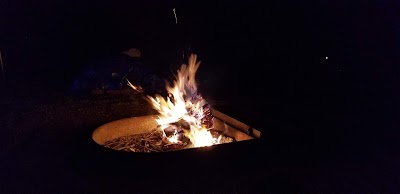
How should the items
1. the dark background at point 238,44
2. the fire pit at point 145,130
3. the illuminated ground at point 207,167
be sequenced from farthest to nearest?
the dark background at point 238,44
the fire pit at point 145,130
the illuminated ground at point 207,167

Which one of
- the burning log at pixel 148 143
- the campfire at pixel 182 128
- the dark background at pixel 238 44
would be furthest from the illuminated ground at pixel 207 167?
the dark background at pixel 238 44

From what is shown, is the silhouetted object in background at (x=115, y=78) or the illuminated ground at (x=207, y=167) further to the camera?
the silhouetted object in background at (x=115, y=78)

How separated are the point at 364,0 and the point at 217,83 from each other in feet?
9.87

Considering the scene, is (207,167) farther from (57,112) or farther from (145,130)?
(57,112)

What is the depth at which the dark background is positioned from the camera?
237 inches

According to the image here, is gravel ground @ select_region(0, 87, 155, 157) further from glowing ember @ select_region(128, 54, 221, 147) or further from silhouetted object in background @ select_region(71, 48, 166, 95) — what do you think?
glowing ember @ select_region(128, 54, 221, 147)

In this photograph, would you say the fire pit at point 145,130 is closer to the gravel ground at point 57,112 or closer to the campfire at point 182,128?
the campfire at point 182,128

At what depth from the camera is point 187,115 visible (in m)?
3.96

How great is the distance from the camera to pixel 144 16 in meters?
7.31

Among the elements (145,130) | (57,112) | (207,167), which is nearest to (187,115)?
(145,130)

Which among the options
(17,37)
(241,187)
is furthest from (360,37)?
(17,37)

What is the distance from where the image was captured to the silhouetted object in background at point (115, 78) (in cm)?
584

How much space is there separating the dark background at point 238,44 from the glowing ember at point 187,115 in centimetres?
63

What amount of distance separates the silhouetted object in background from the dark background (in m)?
0.77
